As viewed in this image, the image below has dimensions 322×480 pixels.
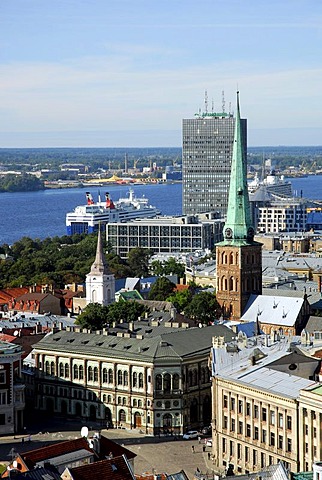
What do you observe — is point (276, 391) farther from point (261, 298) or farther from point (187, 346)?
point (261, 298)

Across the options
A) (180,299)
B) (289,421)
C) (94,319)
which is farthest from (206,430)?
(180,299)

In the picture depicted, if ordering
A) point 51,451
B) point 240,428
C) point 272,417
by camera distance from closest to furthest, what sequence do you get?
point 51,451 → point 272,417 → point 240,428

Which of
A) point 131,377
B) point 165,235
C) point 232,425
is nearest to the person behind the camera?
point 232,425

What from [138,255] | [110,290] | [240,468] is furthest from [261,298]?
[138,255]

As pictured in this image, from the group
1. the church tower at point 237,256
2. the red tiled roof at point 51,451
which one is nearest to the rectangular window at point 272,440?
the red tiled roof at point 51,451

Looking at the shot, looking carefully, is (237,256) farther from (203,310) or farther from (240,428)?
(240,428)

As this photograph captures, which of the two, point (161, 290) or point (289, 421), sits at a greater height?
point (289, 421)
